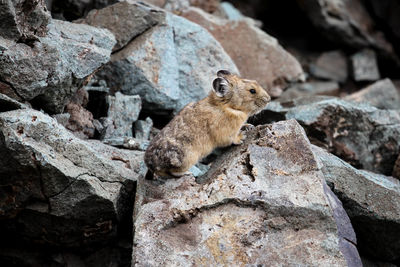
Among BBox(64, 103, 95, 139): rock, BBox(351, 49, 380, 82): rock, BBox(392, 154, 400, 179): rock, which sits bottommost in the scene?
BBox(351, 49, 380, 82): rock

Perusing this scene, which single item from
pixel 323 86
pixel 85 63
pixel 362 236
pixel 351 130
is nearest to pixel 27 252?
pixel 85 63

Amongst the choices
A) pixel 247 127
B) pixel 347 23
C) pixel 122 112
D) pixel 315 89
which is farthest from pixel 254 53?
pixel 347 23

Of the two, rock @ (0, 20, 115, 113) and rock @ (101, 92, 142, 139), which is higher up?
rock @ (0, 20, 115, 113)

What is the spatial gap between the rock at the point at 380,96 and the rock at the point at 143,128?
18.0 feet

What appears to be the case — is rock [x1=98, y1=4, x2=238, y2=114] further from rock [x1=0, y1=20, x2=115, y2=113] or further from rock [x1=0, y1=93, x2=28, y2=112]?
rock [x1=0, y1=93, x2=28, y2=112]

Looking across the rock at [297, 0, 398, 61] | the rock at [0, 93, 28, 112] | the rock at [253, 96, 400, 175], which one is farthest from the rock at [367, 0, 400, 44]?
the rock at [0, 93, 28, 112]

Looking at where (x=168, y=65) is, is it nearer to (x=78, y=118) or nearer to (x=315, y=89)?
(x=78, y=118)

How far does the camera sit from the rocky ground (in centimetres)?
623

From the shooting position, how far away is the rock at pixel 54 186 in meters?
6.78

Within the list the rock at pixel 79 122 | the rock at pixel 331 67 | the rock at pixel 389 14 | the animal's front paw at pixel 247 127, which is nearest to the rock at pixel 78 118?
the rock at pixel 79 122

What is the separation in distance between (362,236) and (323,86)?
8.92m

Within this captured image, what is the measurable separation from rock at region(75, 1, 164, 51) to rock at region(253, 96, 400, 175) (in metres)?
2.92

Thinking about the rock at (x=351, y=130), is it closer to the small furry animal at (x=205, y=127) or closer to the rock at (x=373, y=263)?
the small furry animal at (x=205, y=127)

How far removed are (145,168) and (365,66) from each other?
1092 centimetres
